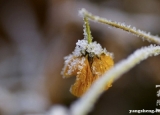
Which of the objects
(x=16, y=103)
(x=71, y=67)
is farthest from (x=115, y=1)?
(x=71, y=67)

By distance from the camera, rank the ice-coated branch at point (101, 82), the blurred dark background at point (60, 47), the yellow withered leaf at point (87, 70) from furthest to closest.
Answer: the blurred dark background at point (60, 47), the yellow withered leaf at point (87, 70), the ice-coated branch at point (101, 82)

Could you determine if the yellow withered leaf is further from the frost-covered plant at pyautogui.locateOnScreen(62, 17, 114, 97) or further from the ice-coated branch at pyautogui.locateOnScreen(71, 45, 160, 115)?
the ice-coated branch at pyautogui.locateOnScreen(71, 45, 160, 115)

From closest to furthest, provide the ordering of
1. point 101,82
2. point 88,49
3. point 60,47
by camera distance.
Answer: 1. point 101,82
2. point 88,49
3. point 60,47

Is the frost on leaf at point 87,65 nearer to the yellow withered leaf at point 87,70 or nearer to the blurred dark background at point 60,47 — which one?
the yellow withered leaf at point 87,70

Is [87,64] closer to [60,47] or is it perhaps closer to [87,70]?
[87,70]

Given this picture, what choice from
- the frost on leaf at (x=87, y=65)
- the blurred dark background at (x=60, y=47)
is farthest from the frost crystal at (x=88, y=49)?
the blurred dark background at (x=60, y=47)

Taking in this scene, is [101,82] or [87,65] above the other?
[87,65]

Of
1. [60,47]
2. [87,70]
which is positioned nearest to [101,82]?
[87,70]
